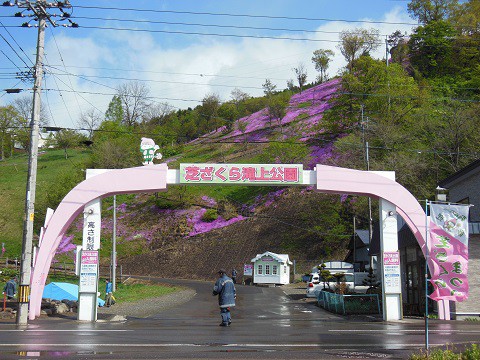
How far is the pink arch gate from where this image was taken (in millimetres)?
21250

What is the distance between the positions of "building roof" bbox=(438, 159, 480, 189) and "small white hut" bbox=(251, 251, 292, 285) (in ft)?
75.0

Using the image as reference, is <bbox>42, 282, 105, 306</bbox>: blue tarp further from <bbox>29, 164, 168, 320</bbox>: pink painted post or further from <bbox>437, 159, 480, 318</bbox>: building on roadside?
<bbox>437, 159, 480, 318</bbox>: building on roadside

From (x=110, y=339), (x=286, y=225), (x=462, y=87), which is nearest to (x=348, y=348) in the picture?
(x=110, y=339)

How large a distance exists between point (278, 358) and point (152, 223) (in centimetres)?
6144

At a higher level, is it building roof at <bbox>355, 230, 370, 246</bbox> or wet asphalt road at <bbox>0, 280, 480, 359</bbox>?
building roof at <bbox>355, 230, 370, 246</bbox>

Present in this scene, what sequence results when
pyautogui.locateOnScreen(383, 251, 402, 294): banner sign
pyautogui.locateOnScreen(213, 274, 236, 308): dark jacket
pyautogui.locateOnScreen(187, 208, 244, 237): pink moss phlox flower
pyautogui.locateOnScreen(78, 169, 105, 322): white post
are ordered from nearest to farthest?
1. pyautogui.locateOnScreen(213, 274, 236, 308): dark jacket
2. pyautogui.locateOnScreen(78, 169, 105, 322): white post
3. pyautogui.locateOnScreen(383, 251, 402, 294): banner sign
4. pyautogui.locateOnScreen(187, 208, 244, 237): pink moss phlox flower

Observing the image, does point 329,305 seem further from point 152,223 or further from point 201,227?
point 152,223

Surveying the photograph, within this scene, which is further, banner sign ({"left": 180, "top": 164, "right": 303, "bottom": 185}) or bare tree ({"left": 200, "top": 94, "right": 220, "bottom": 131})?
bare tree ({"left": 200, "top": 94, "right": 220, "bottom": 131})

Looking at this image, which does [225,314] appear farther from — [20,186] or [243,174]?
[20,186]

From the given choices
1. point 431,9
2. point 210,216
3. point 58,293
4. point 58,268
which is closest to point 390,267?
point 58,293

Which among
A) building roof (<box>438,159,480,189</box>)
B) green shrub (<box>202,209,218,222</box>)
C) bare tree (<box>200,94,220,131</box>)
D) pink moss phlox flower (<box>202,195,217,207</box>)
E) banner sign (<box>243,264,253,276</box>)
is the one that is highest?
bare tree (<box>200,94,220,131</box>)

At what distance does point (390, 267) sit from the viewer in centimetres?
2100

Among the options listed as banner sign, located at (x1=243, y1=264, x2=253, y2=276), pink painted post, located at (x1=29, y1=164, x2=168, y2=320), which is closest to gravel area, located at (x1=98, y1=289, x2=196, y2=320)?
pink painted post, located at (x1=29, y1=164, x2=168, y2=320)

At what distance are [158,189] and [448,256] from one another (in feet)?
44.2
